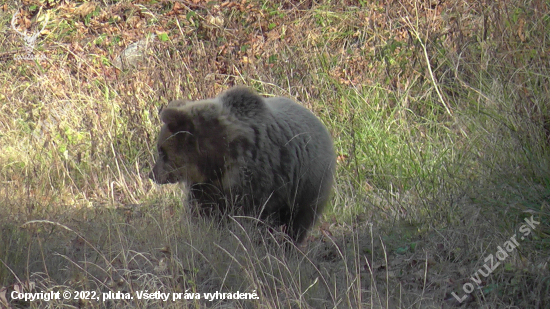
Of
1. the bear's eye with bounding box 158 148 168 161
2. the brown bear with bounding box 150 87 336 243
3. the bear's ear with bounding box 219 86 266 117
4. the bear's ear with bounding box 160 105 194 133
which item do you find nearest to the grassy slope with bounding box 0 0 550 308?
the brown bear with bounding box 150 87 336 243

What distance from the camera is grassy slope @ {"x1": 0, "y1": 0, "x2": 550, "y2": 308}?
3988mm

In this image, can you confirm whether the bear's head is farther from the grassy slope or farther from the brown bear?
the grassy slope

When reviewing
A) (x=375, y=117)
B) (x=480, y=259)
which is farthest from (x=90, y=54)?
(x=480, y=259)

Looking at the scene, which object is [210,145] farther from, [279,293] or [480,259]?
[480,259]

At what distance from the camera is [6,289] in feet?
12.2

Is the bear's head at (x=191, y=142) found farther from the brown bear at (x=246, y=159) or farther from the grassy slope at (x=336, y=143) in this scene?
the grassy slope at (x=336, y=143)

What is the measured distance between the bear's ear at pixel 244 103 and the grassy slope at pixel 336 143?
88 centimetres

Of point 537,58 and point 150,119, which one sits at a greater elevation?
point 537,58

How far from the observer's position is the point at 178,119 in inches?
197

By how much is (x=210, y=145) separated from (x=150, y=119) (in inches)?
117

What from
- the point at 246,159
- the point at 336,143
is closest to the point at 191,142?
the point at 246,159

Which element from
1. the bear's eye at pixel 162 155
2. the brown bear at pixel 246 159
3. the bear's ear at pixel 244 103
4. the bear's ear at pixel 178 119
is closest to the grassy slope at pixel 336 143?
the brown bear at pixel 246 159

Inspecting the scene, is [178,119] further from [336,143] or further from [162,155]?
[336,143]

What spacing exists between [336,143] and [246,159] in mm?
2665
